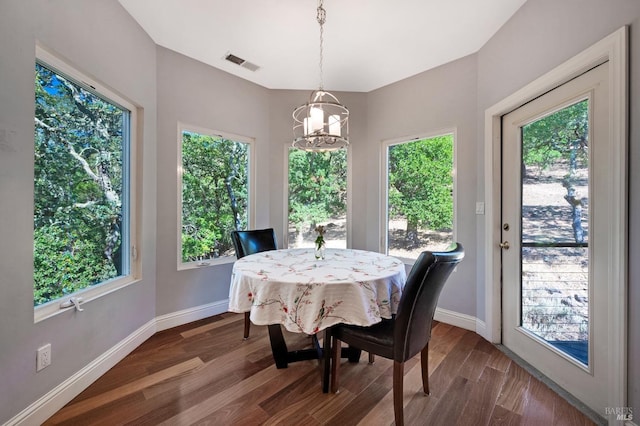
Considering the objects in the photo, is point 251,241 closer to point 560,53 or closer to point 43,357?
point 43,357

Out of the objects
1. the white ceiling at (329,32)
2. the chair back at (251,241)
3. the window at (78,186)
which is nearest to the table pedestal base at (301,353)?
the chair back at (251,241)

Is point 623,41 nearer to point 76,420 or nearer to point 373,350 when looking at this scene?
point 373,350

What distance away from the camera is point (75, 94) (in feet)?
5.77

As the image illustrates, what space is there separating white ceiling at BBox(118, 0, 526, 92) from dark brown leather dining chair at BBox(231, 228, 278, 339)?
1.73m

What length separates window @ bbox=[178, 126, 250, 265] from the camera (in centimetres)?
271

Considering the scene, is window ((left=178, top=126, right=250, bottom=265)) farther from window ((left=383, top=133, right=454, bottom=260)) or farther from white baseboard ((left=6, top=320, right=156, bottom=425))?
window ((left=383, top=133, right=454, bottom=260))

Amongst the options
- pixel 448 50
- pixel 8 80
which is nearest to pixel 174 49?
pixel 8 80

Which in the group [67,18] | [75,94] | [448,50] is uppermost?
[448,50]

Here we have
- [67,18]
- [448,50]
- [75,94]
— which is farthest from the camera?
[448,50]

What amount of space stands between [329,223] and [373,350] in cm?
201

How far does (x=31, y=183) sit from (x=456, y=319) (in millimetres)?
3337

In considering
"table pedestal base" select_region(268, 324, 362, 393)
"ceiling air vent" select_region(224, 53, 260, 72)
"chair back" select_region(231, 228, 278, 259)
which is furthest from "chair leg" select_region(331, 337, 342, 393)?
"ceiling air vent" select_region(224, 53, 260, 72)

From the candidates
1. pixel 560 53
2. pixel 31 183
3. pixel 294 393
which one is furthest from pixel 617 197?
pixel 31 183

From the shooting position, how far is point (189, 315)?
105 inches
